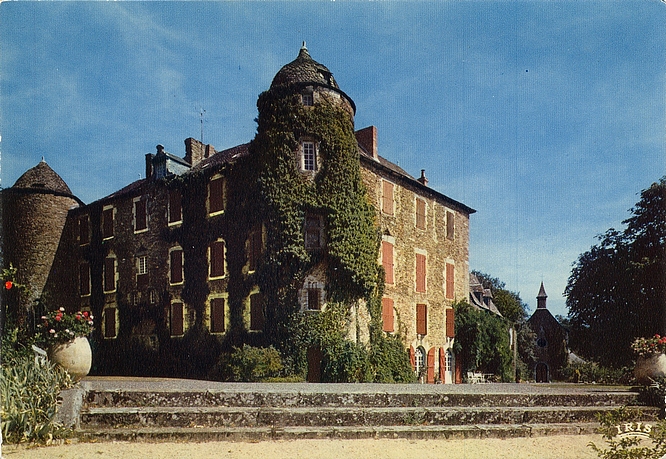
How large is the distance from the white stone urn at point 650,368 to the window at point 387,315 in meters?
10.0

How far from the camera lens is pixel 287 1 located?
8.45m

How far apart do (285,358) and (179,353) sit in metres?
3.98

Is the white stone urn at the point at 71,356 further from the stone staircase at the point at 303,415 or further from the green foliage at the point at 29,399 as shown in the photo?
the green foliage at the point at 29,399

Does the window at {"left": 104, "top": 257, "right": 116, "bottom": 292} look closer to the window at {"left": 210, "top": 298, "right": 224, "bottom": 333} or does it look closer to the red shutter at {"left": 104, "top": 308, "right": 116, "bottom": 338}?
the red shutter at {"left": 104, "top": 308, "right": 116, "bottom": 338}

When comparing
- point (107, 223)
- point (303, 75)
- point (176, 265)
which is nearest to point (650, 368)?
point (303, 75)

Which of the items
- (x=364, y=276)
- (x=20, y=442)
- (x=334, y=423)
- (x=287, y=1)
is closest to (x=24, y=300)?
(x=20, y=442)

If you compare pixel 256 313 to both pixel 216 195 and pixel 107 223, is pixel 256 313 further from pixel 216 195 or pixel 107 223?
pixel 107 223

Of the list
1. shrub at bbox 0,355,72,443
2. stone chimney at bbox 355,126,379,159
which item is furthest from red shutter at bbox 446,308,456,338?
shrub at bbox 0,355,72,443

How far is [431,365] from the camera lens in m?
23.3

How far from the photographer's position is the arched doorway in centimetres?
3148

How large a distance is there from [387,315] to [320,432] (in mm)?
13274

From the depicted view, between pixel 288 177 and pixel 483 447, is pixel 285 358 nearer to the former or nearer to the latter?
pixel 288 177

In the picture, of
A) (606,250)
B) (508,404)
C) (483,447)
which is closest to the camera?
(483,447)

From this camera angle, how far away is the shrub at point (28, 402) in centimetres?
673
